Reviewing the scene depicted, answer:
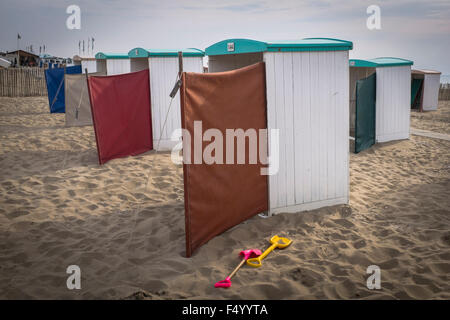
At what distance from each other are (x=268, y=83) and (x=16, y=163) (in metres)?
5.54

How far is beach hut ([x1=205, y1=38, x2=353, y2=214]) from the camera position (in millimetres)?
4695

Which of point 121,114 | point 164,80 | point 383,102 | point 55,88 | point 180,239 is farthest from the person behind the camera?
point 55,88

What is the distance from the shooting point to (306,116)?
4.95 metres

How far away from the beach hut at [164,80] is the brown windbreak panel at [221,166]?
13.3ft

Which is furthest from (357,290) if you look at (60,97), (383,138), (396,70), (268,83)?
(60,97)

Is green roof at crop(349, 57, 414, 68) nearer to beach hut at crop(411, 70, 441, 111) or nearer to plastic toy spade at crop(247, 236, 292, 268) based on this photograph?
plastic toy spade at crop(247, 236, 292, 268)

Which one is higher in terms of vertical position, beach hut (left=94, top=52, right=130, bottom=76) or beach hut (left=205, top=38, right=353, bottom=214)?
beach hut (left=94, top=52, right=130, bottom=76)

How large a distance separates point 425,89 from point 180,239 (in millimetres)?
15418

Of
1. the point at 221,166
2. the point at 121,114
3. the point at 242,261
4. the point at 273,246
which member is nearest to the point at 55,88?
the point at 121,114

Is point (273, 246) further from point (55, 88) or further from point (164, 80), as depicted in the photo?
point (55, 88)

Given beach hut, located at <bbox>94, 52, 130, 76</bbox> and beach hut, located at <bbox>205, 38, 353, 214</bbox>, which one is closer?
beach hut, located at <bbox>205, 38, 353, 214</bbox>

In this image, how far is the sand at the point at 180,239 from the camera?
3348 millimetres

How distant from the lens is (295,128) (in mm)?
4895

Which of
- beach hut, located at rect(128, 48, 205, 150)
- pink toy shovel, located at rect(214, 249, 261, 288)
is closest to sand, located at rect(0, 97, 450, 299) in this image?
pink toy shovel, located at rect(214, 249, 261, 288)
